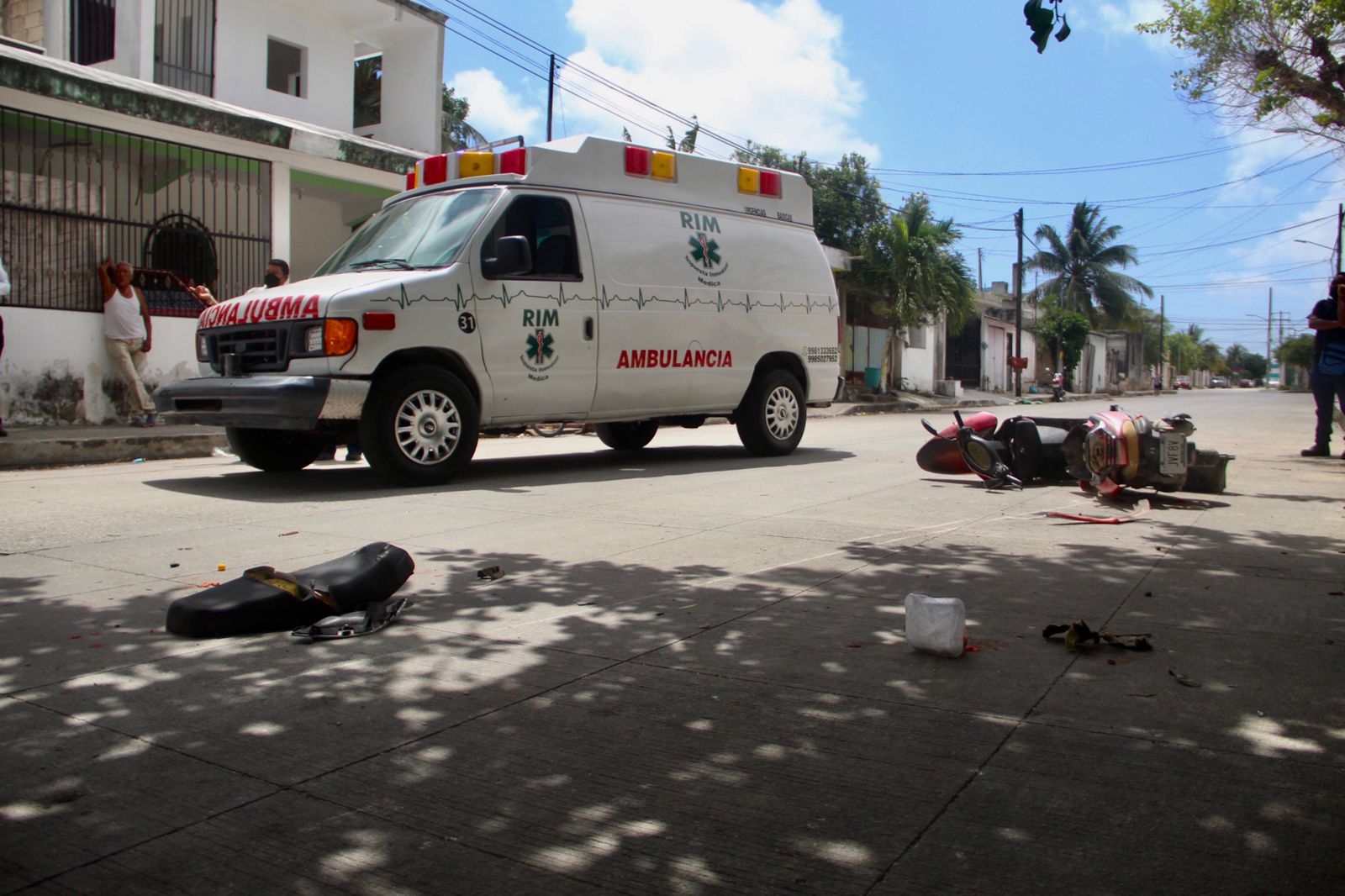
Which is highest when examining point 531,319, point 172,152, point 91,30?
point 91,30

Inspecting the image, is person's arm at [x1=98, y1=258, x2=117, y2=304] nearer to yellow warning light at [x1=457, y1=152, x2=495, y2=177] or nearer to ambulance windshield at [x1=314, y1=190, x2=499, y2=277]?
ambulance windshield at [x1=314, y1=190, x2=499, y2=277]

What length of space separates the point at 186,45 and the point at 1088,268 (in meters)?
48.1

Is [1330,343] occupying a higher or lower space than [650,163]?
lower

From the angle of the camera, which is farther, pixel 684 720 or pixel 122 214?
pixel 122 214

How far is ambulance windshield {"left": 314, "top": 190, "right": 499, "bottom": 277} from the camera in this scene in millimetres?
7965

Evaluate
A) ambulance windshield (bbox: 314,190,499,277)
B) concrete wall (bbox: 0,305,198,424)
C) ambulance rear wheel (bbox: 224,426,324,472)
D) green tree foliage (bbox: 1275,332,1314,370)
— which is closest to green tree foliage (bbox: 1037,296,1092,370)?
green tree foliage (bbox: 1275,332,1314,370)

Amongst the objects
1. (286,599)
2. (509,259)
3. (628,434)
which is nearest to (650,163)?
(509,259)

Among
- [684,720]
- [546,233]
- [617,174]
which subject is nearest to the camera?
[684,720]

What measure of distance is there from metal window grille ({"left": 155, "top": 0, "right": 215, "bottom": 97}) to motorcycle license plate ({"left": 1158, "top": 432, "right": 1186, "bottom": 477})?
13779 millimetres

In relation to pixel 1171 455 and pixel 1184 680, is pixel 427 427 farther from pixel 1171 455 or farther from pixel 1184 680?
pixel 1184 680

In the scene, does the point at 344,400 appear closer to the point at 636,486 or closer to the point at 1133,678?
the point at 636,486

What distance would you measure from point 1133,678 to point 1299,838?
1.07 meters

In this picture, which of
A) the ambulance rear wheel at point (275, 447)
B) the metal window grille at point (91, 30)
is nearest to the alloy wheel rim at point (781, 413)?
the ambulance rear wheel at point (275, 447)

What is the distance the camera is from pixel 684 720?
9.76ft
